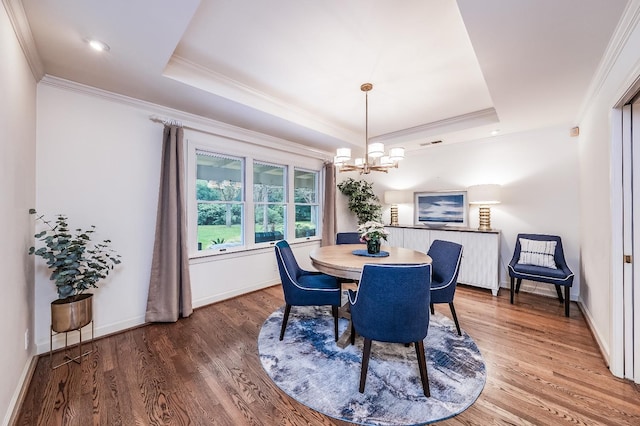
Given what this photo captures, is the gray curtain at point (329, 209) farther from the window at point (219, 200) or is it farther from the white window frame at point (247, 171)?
the window at point (219, 200)

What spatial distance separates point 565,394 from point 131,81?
4.35 metres

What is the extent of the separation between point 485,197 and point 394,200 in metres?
1.52

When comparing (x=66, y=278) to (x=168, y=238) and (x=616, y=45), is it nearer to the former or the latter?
(x=168, y=238)

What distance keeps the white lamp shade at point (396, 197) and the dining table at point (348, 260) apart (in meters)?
2.09

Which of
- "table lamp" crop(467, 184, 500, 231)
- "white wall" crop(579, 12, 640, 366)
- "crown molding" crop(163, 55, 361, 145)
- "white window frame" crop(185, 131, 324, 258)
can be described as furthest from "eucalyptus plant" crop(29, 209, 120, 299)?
"table lamp" crop(467, 184, 500, 231)

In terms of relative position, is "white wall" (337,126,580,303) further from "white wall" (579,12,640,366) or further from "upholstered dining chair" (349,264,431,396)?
"upholstered dining chair" (349,264,431,396)

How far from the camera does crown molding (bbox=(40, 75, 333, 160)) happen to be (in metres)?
2.42

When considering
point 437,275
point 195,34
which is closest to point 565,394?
point 437,275

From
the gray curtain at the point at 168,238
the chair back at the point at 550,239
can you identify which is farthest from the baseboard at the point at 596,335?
the gray curtain at the point at 168,238

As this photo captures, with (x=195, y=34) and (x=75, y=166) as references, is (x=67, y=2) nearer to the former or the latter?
(x=195, y=34)

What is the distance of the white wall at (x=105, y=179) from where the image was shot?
91.0 inches

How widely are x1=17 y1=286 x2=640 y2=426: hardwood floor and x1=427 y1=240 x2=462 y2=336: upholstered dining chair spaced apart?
1.69 ft

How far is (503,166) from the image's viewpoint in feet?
13.4

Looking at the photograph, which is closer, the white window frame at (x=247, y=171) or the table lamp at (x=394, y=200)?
the white window frame at (x=247, y=171)
